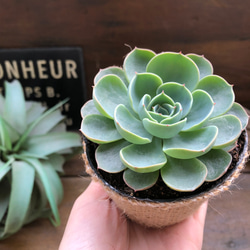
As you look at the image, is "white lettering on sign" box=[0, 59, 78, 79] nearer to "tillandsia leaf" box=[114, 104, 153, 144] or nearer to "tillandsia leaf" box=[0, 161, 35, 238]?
"tillandsia leaf" box=[0, 161, 35, 238]

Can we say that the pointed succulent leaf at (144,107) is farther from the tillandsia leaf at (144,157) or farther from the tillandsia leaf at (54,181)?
the tillandsia leaf at (54,181)

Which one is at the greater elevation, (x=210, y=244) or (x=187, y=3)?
(x=187, y=3)

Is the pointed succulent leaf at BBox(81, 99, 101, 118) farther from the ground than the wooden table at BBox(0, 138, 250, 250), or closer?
farther from the ground

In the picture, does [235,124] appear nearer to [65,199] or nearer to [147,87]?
[147,87]

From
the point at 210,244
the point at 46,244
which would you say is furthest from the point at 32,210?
the point at 210,244

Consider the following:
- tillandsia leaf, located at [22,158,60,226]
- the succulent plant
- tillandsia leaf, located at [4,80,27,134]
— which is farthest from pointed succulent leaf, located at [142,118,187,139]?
tillandsia leaf, located at [4,80,27,134]

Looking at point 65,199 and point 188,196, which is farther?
point 65,199
